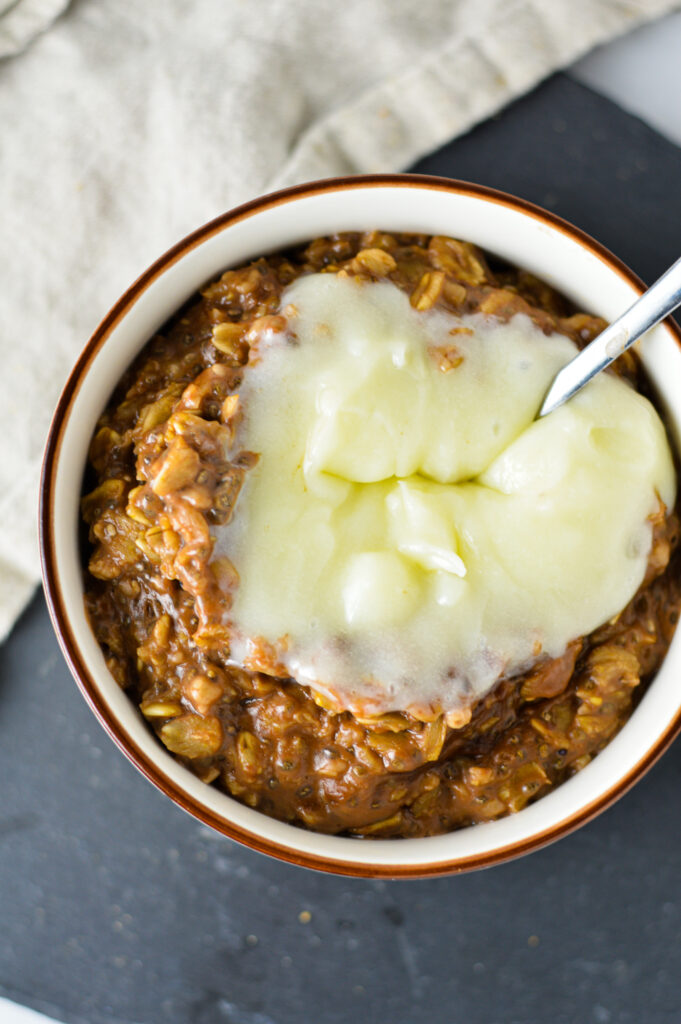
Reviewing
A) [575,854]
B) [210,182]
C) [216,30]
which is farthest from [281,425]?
[575,854]

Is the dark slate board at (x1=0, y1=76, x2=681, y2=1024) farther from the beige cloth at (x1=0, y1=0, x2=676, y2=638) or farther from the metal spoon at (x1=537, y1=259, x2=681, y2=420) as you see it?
the metal spoon at (x1=537, y1=259, x2=681, y2=420)

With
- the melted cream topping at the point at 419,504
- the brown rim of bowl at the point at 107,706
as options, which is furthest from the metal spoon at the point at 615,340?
the brown rim of bowl at the point at 107,706

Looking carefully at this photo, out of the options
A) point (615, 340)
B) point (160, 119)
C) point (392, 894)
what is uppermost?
point (160, 119)

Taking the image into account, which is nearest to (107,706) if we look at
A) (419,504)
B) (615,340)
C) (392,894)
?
(419,504)

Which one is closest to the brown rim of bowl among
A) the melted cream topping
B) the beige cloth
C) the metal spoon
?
the metal spoon

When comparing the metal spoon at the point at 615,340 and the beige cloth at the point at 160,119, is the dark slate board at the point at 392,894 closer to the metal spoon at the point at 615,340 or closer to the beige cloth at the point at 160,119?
the beige cloth at the point at 160,119

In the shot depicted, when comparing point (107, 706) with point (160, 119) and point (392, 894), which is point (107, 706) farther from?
point (160, 119)
